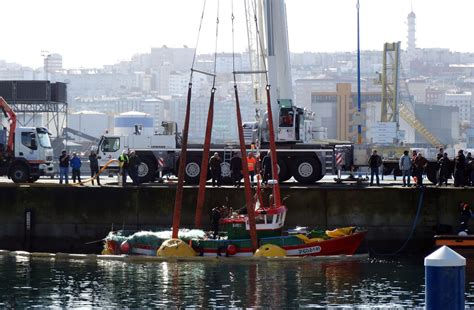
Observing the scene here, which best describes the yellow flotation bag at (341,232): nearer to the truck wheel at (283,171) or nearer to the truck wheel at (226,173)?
the truck wheel at (283,171)

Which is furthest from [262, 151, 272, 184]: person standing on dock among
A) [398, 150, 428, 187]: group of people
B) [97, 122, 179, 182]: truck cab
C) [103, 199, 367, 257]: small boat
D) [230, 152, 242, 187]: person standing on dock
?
[103, 199, 367, 257]: small boat

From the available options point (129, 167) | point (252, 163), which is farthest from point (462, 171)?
point (129, 167)

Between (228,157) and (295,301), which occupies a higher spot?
(228,157)

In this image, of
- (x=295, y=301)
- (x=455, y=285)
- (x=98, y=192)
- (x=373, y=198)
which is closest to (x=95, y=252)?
(x=98, y=192)

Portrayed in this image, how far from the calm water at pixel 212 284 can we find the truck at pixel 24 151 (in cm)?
1193

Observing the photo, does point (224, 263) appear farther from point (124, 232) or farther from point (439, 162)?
point (439, 162)

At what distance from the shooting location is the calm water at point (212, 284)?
113 ft

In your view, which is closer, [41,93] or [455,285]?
[455,285]

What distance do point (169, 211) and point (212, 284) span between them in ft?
30.6

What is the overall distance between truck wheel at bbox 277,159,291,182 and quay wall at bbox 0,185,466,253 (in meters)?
4.51

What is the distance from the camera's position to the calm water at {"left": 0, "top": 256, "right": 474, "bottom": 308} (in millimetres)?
34500

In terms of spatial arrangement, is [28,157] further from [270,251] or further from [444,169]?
[444,169]

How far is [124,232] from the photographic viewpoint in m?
43.8

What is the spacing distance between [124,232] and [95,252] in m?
2.51
